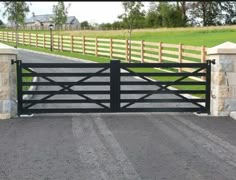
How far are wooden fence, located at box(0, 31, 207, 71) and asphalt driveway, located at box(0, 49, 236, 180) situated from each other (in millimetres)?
8725

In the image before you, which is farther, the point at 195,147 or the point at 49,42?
the point at 49,42

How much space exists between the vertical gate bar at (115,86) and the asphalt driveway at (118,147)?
386mm

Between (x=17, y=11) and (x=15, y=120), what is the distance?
27842 mm

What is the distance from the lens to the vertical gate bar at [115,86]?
37.0 ft

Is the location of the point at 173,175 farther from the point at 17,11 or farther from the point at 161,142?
the point at 17,11

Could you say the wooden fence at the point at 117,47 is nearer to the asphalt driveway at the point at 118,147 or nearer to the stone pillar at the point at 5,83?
the asphalt driveway at the point at 118,147

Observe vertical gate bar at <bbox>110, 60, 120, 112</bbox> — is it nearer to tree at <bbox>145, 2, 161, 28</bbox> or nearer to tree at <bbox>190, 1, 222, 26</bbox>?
tree at <bbox>145, 2, 161, 28</bbox>

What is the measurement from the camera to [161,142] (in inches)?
316

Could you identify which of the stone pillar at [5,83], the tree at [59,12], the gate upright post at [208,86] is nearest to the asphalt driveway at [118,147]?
the stone pillar at [5,83]

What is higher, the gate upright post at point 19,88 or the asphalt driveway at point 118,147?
the gate upright post at point 19,88

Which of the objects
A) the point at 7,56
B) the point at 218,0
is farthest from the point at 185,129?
the point at 218,0

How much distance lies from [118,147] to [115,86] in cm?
384

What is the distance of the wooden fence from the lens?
22.1m

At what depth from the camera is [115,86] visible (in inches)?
446
